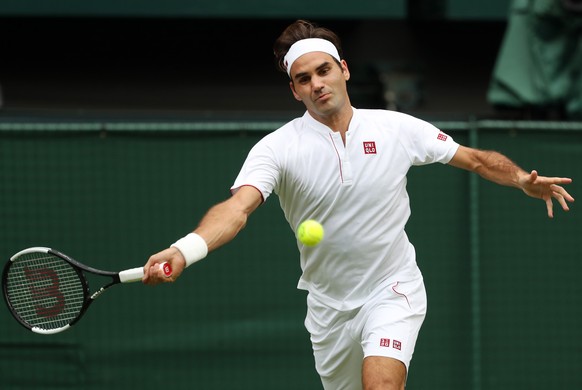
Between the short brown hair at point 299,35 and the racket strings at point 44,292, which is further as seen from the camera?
the short brown hair at point 299,35

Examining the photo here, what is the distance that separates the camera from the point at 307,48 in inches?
212

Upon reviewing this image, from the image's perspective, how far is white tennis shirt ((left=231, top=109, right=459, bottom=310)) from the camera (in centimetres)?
524

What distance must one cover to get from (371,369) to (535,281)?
116 inches

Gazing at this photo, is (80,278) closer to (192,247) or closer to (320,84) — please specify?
(192,247)

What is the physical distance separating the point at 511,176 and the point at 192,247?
167cm

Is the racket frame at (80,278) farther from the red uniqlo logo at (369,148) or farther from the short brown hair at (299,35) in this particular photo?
the short brown hair at (299,35)

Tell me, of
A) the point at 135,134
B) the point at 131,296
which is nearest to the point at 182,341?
the point at 131,296

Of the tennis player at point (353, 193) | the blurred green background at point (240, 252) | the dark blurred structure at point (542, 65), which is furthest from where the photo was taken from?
the dark blurred structure at point (542, 65)

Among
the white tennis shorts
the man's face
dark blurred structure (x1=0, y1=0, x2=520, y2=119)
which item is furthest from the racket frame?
dark blurred structure (x1=0, y1=0, x2=520, y2=119)

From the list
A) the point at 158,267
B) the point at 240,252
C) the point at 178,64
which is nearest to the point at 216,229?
the point at 158,267

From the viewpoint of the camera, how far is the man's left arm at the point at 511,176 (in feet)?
16.8

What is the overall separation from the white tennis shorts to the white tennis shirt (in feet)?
0.20

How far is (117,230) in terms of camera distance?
741cm

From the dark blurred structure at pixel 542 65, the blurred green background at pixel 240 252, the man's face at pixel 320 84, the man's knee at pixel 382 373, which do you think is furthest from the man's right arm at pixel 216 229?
the dark blurred structure at pixel 542 65
